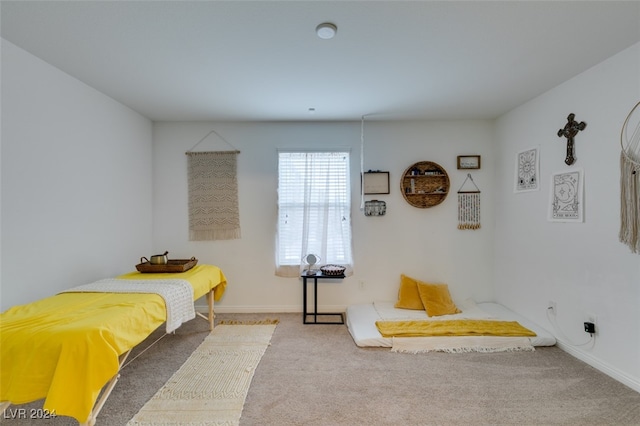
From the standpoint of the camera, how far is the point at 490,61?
210 cm

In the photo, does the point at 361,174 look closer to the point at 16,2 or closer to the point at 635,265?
the point at 635,265

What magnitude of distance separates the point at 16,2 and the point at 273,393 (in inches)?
110

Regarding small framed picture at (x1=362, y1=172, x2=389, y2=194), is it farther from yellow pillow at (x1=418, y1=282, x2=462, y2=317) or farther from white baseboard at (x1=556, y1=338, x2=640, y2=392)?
white baseboard at (x1=556, y1=338, x2=640, y2=392)

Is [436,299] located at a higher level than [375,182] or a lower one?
lower

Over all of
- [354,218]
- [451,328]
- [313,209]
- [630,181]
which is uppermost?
[630,181]

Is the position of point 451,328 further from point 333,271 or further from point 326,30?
point 326,30

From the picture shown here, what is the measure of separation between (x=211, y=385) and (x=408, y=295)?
2229 mm

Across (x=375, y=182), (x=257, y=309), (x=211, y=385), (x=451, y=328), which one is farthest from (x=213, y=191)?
(x=451, y=328)

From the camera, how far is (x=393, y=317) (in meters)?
2.98

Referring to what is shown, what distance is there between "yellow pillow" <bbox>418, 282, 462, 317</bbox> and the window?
91 cm

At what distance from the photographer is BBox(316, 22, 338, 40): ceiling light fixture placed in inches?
65.7

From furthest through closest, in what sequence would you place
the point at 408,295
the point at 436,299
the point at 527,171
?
1. the point at 408,295
2. the point at 436,299
3. the point at 527,171

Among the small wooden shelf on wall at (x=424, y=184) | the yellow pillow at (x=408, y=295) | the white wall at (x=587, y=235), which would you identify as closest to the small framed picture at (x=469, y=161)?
the small wooden shelf on wall at (x=424, y=184)

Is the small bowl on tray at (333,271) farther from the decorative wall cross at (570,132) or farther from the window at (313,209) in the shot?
the decorative wall cross at (570,132)
